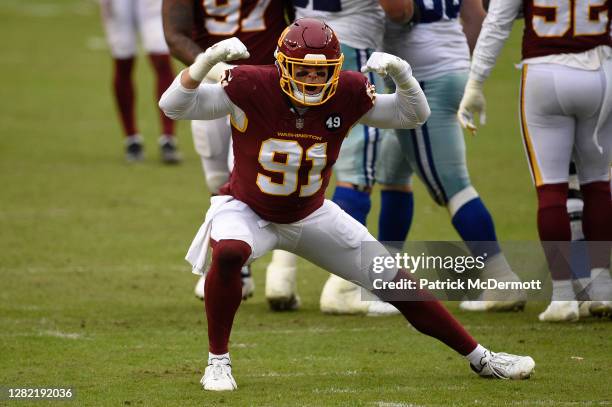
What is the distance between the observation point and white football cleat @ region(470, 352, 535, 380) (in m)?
4.80

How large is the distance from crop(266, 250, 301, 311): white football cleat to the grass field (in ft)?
0.27

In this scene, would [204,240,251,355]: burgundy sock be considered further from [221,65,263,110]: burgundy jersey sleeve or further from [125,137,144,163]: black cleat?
[125,137,144,163]: black cleat

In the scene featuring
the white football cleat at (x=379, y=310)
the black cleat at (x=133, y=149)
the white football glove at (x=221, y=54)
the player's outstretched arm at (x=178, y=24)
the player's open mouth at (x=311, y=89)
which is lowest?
the black cleat at (x=133, y=149)

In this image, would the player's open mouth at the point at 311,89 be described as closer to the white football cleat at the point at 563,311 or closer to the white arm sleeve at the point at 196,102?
the white arm sleeve at the point at 196,102

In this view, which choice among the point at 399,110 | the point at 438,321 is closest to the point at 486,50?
the point at 399,110

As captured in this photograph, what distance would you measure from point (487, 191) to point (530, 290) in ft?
11.4

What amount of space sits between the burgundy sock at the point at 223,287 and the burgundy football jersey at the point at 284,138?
10.7 inches

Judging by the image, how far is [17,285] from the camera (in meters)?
6.77

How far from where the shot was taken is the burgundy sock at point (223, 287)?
472 cm

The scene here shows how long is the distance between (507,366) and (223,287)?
116cm

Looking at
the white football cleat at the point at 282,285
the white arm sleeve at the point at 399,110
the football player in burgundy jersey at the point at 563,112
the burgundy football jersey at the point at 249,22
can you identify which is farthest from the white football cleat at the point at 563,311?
the burgundy football jersey at the point at 249,22

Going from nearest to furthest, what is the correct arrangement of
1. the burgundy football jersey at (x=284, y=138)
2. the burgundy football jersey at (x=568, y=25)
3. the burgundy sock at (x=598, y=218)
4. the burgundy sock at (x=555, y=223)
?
the burgundy football jersey at (x=284, y=138) < the burgundy football jersey at (x=568, y=25) < the burgundy sock at (x=555, y=223) < the burgundy sock at (x=598, y=218)

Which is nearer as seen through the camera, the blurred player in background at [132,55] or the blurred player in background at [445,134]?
the blurred player in background at [445,134]

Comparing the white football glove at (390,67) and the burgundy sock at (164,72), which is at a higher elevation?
the white football glove at (390,67)
